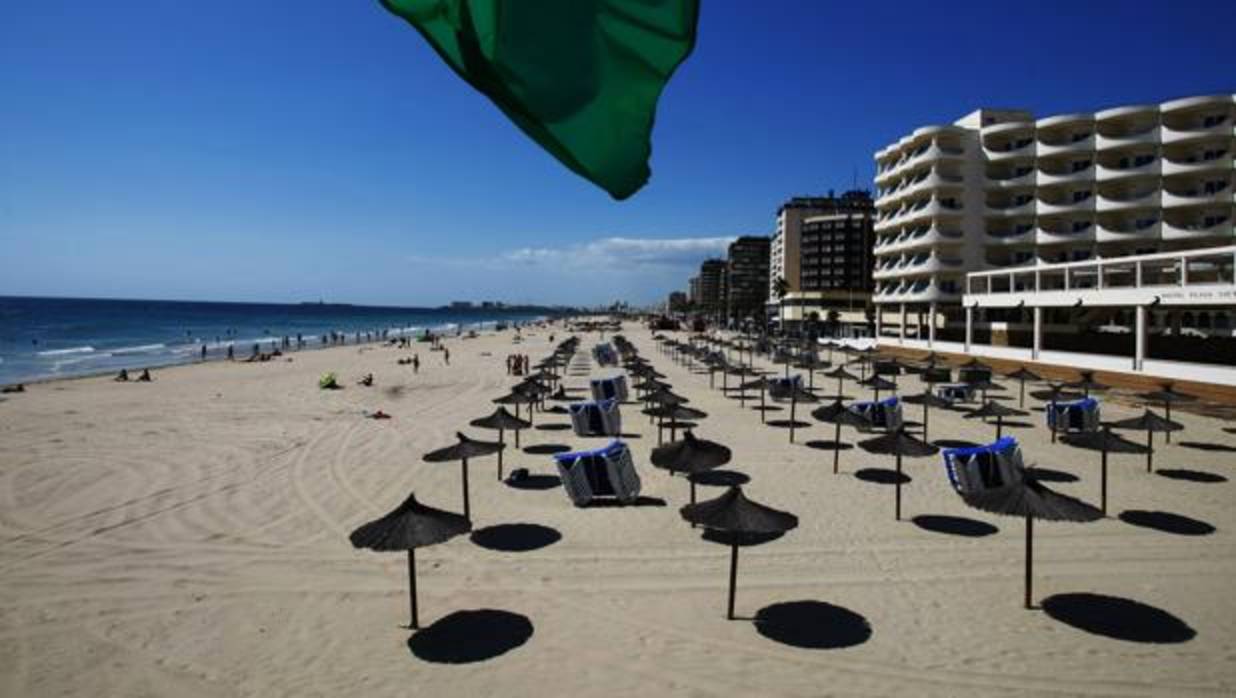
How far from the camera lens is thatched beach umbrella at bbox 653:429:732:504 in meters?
10.9

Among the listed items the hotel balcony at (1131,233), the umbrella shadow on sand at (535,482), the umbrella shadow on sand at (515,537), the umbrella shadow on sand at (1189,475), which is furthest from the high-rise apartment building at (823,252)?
the umbrella shadow on sand at (515,537)

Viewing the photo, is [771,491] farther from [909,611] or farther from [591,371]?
[591,371]

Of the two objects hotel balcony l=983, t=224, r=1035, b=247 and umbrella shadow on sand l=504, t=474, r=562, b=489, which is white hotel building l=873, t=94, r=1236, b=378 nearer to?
hotel balcony l=983, t=224, r=1035, b=247

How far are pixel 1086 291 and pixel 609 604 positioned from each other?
31.4m

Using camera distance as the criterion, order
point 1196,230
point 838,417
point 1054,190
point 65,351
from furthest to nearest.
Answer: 1. point 65,351
2. point 1054,190
3. point 1196,230
4. point 838,417

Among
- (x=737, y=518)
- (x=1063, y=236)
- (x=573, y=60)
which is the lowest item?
(x=737, y=518)

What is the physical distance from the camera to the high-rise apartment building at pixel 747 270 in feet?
559

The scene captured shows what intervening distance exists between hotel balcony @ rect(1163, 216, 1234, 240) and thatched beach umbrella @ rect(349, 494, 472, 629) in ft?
184

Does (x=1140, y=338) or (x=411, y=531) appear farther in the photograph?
(x=1140, y=338)

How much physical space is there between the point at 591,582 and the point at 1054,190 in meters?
56.0

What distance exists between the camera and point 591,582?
9.40 metres

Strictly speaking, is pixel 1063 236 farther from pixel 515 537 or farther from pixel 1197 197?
pixel 515 537

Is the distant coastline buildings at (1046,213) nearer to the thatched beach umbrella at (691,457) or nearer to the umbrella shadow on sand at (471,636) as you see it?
the thatched beach umbrella at (691,457)

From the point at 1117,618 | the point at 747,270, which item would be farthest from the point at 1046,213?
the point at 747,270
